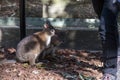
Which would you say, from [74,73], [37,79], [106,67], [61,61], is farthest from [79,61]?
[106,67]

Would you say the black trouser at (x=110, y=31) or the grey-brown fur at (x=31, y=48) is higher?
the black trouser at (x=110, y=31)

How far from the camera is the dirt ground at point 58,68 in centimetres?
525

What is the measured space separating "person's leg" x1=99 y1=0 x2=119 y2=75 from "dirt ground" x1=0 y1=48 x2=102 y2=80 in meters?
0.86

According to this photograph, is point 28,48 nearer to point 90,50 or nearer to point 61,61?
point 61,61

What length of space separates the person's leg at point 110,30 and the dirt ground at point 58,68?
33.8 inches

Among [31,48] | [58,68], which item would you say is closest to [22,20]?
[31,48]

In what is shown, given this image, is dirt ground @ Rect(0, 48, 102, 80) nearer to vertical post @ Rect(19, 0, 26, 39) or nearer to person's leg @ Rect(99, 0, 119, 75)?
vertical post @ Rect(19, 0, 26, 39)

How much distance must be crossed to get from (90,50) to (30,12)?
1245 millimetres

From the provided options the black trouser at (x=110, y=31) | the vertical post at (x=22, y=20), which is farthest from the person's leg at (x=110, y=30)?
the vertical post at (x=22, y=20)

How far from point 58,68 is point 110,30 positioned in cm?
152

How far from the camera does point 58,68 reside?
5.71 meters

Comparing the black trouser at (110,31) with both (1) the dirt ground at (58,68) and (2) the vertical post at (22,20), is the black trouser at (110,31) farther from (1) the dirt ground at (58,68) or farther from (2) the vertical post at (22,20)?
(2) the vertical post at (22,20)

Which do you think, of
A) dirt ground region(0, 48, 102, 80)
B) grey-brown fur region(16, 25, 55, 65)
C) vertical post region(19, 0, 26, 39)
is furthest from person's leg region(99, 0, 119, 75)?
vertical post region(19, 0, 26, 39)

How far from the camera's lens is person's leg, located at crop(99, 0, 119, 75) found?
14.4ft
